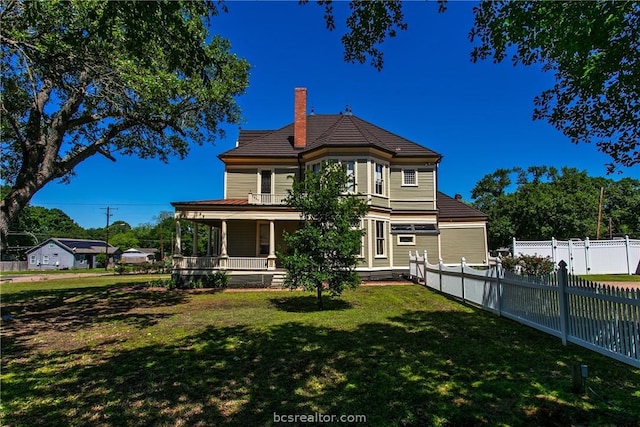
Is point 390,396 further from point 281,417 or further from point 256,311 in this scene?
point 256,311

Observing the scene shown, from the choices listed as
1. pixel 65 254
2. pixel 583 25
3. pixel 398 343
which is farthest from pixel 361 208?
pixel 65 254

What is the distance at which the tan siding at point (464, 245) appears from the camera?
2173 centimetres

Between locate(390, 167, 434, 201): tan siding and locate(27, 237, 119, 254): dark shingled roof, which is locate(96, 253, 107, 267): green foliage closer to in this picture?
locate(27, 237, 119, 254): dark shingled roof

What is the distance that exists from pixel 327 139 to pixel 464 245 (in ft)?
36.3

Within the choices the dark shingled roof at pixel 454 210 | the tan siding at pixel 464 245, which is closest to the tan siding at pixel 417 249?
the tan siding at pixel 464 245

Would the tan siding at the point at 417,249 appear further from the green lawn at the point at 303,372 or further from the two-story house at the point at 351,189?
the green lawn at the point at 303,372

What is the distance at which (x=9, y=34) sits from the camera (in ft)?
20.9

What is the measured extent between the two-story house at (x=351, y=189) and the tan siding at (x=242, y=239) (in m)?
0.06

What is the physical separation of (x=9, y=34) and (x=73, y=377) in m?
6.25

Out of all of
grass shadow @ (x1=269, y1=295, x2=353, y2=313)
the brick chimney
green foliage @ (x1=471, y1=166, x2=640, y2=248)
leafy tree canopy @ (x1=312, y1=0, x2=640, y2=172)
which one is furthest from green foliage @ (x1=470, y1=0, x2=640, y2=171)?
green foliage @ (x1=471, y1=166, x2=640, y2=248)

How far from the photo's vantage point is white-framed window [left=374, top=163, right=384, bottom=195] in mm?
19344

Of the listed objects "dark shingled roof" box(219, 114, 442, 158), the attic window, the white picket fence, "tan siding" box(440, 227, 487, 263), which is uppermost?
"dark shingled roof" box(219, 114, 442, 158)

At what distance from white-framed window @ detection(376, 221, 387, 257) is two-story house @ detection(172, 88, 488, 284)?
56 mm

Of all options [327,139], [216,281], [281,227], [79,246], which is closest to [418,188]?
[327,139]
